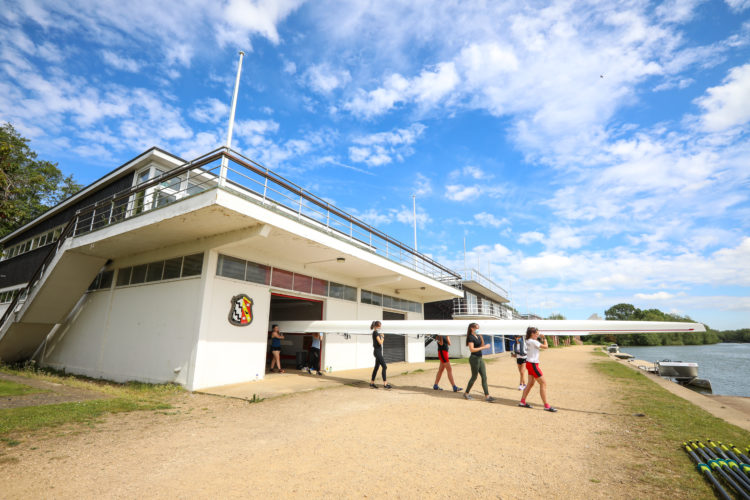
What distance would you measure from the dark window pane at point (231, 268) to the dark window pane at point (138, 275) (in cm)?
412

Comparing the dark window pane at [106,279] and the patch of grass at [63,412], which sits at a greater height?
the dark window pane at [106,279]

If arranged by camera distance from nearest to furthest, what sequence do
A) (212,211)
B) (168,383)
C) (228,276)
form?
(212,211) < (168,383) < (228,276)

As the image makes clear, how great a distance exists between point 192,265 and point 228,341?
2763mm

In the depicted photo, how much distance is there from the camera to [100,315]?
44.5ft

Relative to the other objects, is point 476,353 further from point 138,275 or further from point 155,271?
point 138,275

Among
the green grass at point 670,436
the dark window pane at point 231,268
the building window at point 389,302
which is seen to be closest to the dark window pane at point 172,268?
the dark window pane at point 231,268

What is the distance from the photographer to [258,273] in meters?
11.8

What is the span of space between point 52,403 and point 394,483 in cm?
897

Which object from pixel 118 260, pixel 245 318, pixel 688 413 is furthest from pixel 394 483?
pixel 118 260

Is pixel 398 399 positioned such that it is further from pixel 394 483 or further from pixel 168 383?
pixel 168 383

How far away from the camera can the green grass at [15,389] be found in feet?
29.0

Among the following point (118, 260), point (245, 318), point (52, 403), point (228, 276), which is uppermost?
point (118, 260)

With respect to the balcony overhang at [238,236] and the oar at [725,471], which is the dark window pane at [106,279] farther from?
the oar at [725,471]

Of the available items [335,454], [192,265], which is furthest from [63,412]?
[335,454]
